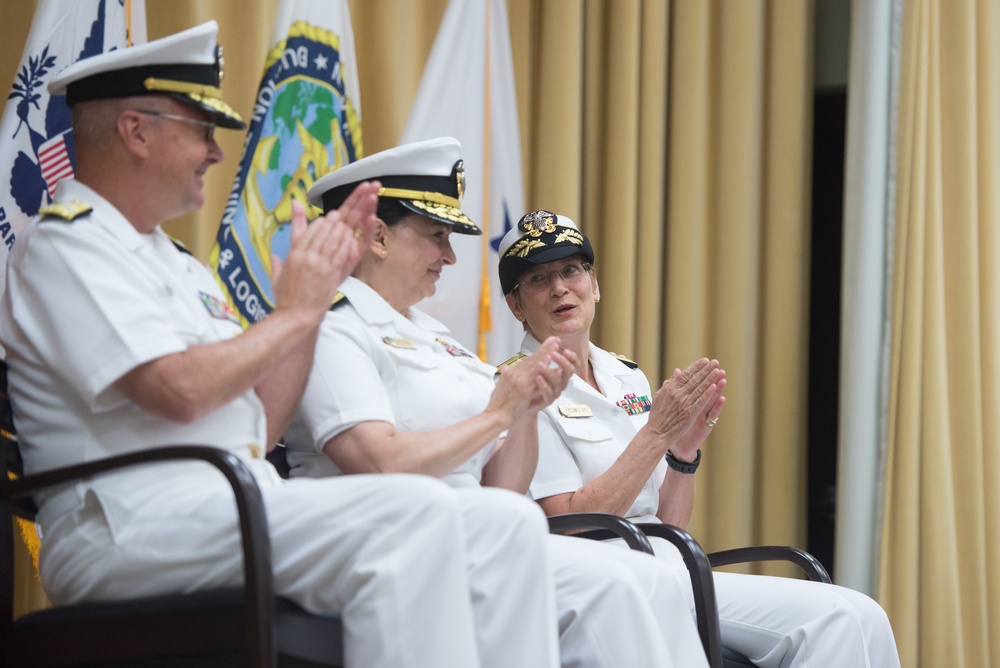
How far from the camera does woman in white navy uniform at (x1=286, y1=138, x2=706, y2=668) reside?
5.78 feet

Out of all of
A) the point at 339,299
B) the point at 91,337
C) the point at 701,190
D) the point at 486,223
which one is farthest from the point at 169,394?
the point at 701,190

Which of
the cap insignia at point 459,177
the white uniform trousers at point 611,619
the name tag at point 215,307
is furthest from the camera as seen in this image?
the cap insignia at point 459,177

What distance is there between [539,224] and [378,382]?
771 millimetres

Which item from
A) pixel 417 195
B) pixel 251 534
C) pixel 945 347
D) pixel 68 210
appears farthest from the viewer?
pixel 945 347

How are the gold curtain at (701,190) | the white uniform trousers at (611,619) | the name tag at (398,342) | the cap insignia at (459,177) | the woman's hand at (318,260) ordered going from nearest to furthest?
the woman's hand at (318,260) → the white uniform trousers at (611,619) → the name tag at (398,342) → the cap insignia at (459,177) → the gold curtain at (701,190)

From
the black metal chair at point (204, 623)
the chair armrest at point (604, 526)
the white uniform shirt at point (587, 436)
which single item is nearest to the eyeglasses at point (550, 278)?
the white uniform shirt at point (587, 436)

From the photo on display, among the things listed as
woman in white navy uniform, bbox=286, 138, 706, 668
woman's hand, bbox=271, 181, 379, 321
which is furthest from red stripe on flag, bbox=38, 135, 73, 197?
woman's hand, bbox=271, 181, 379, 321

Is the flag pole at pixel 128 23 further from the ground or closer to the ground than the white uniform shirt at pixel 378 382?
further from the ground

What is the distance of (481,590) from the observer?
171cm

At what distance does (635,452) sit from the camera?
251 centimetres

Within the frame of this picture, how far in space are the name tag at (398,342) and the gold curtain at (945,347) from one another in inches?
79.4

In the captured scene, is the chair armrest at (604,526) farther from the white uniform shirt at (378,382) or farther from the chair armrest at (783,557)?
the chair armrest at (783,557)

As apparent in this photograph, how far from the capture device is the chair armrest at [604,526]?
218 cm

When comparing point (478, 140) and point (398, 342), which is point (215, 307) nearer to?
point (398, 342)
